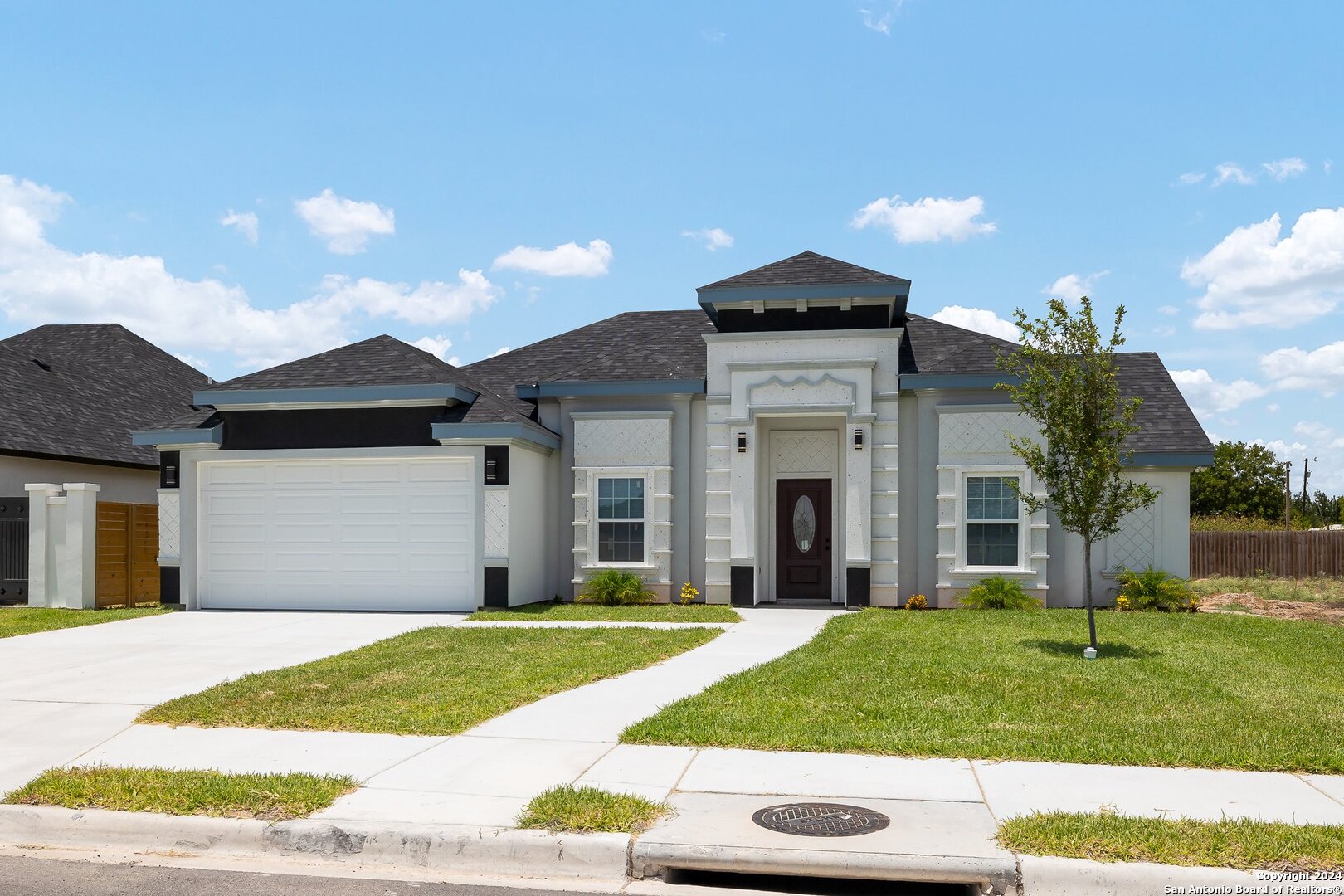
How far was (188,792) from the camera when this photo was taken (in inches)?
268

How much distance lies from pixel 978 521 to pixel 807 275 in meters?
5.34

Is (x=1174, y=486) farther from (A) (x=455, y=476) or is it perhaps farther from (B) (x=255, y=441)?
(B) (x=255, y=441)

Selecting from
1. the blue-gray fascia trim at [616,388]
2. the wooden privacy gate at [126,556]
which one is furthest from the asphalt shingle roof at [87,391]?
the blue-gray fascia trim at [616,388]

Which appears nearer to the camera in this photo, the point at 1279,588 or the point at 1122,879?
the point at 1122,879

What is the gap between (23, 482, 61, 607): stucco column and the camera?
19.5 meters

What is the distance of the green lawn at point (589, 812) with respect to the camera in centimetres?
617

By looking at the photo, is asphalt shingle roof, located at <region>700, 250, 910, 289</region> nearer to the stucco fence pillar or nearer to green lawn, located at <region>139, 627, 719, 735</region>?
green lawn, located at <region>139, 627, 719, 735</region>

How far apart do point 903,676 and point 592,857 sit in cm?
583

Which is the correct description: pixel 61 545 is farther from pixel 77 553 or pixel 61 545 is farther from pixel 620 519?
pixel 620 519

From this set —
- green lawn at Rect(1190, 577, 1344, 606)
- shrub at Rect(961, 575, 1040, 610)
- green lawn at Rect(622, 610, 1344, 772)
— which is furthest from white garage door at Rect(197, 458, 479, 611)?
green lawn at Rect(1190, 577, 1344, 606)

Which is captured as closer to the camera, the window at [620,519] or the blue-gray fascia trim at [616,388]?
the blue-gray fascia trim at [616,388]

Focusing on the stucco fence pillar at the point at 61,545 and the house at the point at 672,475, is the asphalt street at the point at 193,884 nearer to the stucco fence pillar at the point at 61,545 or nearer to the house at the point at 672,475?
the house at the point at 672,475

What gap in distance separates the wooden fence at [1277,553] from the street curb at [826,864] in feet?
95.3

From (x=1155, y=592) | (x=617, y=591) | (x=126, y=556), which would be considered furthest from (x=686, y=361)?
(x=126, y=556)
